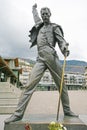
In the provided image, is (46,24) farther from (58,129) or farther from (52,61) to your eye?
(58,129)

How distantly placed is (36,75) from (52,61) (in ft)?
1.51

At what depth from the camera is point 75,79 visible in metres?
185

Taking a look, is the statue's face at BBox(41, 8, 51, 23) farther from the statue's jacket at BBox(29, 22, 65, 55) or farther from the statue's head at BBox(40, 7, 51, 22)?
the statue's jacket at BBox(29, 22, 65, 55)

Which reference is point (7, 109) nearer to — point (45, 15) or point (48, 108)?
point (48, 108)

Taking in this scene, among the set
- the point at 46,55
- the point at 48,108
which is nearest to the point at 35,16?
the point at 46,55

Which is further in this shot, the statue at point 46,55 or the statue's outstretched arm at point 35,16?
the statue's outstretched arm at point 35,16

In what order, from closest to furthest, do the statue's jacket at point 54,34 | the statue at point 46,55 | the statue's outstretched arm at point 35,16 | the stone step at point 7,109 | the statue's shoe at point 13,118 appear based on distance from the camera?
the statue's shoe at point 13,118
the statue at point 46,55
the statue's jacket at point 54,34
the statue's outstretched arm at point 35,16
the stone step at point 7,109

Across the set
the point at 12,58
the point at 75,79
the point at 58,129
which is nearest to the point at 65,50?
the point at 58,129

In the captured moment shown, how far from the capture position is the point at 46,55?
25.9ft

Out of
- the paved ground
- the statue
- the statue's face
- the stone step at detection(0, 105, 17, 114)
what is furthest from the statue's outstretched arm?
the stone step at detection(0, 105, 17, 114)

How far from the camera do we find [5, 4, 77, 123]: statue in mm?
7659

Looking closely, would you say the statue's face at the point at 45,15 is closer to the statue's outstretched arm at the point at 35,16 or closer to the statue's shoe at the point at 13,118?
the statue's outstretched arm at the point at 35,16

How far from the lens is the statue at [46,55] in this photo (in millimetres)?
7659

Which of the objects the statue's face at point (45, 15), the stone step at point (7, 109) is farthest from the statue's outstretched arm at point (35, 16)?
the stone step at point (7, 109)
